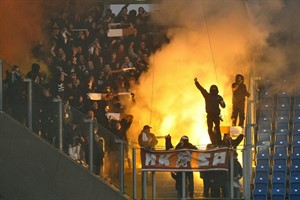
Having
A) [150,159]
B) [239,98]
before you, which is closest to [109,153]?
[150,159]

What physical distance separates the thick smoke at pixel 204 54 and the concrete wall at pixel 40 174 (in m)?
3.87

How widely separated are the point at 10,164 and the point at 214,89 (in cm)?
416

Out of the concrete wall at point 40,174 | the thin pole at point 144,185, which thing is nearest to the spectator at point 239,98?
the thin pole at point 144,185

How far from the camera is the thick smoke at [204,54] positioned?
85.4 ft

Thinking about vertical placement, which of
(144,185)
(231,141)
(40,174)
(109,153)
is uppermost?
(231,141)

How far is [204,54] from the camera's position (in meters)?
27.5

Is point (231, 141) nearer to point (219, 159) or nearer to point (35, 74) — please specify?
point (219, 159)

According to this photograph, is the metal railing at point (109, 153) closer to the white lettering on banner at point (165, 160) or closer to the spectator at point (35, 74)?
the white lettering on banner at point (165, 160)

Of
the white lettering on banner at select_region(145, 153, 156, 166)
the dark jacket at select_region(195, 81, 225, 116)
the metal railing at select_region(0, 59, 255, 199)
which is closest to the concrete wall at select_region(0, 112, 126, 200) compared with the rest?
the metal railing at select_region(0, 59, 255, 199)

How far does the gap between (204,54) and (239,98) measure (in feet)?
12.3

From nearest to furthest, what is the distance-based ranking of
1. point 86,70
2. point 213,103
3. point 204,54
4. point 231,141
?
point 231,141 < point 213,103 < point 86,70 < point 204,54

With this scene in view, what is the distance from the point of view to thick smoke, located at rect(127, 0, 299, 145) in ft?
85.4

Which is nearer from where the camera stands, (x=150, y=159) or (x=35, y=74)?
(x=150, y=159)

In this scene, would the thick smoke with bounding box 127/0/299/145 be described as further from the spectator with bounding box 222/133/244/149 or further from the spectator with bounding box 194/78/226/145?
the spectator with bounding box 222/133/244/149
